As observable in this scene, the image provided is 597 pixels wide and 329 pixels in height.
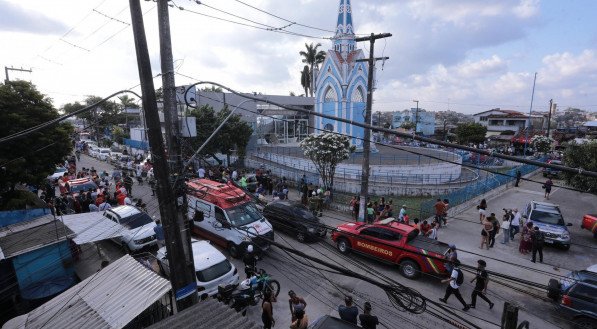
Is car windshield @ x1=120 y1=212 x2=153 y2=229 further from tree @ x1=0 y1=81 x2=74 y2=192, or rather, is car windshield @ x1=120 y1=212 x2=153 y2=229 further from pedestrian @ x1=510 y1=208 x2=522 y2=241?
pedestrian @ x1=510 y1=208 x2=522 y2=241

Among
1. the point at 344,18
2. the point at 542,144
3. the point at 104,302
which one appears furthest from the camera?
the point at 542,144

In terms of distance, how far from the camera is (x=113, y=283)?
7.46 metres

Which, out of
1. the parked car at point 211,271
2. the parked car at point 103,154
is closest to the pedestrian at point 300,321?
the parked car at point 211,271

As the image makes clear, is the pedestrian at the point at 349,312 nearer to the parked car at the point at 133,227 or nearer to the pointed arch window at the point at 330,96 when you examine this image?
the parked car at the point at 133,227

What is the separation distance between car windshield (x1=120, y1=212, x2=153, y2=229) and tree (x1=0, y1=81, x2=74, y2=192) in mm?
3599

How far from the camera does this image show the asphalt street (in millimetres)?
8656

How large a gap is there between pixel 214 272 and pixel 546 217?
14121 millimetres

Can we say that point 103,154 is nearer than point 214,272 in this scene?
No

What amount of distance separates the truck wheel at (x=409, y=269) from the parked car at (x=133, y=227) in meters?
9.75

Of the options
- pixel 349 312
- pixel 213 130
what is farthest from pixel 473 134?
pixel 349 312

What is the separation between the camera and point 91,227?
11.5 meters

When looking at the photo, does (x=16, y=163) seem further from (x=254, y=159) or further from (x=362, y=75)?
(x=362, y=75)

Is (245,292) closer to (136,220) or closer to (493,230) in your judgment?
(136,220)

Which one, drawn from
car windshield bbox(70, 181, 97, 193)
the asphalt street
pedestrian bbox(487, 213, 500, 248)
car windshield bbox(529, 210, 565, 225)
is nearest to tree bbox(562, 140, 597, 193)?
the asphalt street
